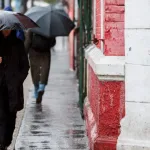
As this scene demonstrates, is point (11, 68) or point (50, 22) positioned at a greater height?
point (11, 68)

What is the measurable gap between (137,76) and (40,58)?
18.6ft

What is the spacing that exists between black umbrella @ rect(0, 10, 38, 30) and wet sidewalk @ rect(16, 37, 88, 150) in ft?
5.44

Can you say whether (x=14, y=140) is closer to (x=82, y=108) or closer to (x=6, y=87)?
(x=6, y=87)

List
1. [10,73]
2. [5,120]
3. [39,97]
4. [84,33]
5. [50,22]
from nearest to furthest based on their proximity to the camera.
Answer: [10,73]
[5,120]
[84,33]
[50,22]
[39,97]

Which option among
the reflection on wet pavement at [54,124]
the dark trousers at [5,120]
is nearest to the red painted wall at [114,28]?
the dark trousers at [5,120]

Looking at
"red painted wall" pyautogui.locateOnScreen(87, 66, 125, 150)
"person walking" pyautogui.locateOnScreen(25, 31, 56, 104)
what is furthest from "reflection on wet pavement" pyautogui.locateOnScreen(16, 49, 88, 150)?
"red painted wall" pyautogui.locateOnScreen(87, 66, 125, 150)

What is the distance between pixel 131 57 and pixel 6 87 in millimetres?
1583

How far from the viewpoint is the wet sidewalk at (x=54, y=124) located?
28.7 feet

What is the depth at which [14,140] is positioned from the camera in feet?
29.7

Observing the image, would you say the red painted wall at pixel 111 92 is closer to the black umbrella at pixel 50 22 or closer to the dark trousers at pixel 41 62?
the black umbrella at pixel 50 22

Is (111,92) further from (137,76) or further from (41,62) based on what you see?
(41,62)

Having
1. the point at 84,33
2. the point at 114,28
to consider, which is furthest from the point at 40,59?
the point at 114,28

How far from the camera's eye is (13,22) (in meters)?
7.57

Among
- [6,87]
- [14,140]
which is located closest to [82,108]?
[14,140]
